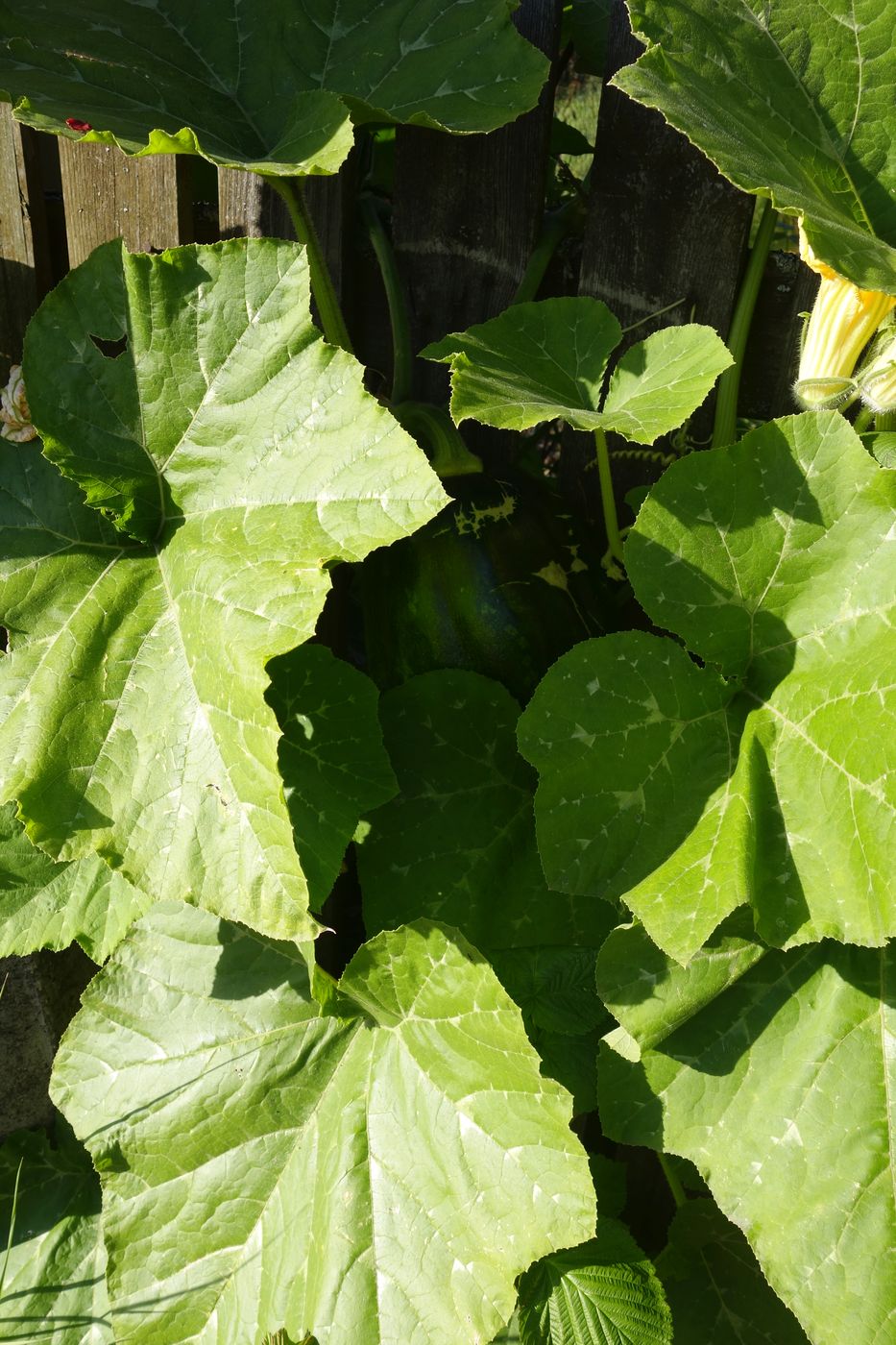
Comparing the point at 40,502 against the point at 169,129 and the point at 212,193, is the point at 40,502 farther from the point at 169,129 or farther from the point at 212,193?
the point at 212,193

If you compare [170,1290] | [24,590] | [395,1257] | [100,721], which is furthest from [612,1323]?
[24,590]

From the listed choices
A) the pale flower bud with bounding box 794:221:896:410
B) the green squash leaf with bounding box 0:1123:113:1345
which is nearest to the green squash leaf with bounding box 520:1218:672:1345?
the green squash leaf with bounding box 0:1123:113:1345

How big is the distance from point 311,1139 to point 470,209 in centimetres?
177

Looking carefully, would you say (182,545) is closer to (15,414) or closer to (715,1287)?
(15,414)

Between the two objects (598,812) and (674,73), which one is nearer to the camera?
(674,73)

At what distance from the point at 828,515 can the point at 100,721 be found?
1.14 meters

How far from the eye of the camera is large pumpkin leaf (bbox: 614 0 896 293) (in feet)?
4.95

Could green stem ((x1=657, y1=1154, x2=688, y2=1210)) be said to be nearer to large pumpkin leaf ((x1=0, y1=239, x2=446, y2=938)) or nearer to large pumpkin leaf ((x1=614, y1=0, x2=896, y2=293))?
large pumpkin leaf ((x1=0, y1=239, x2=446, y2=938))

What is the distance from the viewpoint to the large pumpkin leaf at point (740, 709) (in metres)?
1.54

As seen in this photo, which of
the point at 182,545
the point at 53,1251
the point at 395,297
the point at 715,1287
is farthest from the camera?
the point at 53,1251

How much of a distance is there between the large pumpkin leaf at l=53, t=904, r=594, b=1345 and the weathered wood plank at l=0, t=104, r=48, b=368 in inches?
51.0

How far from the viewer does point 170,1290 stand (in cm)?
194

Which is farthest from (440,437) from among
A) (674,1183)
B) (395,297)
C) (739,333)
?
(674,1183)

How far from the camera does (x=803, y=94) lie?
1.69 meters
